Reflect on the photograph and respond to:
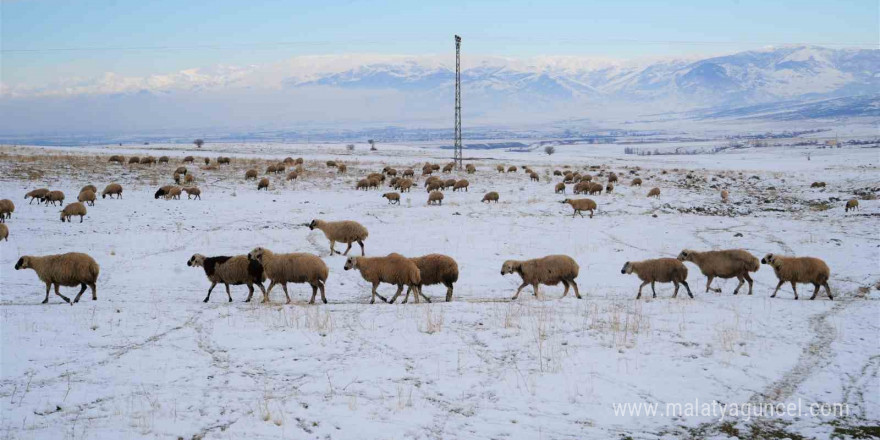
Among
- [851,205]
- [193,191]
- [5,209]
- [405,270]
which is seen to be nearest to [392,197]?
[193,191]

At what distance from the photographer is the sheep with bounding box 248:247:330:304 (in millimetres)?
15586

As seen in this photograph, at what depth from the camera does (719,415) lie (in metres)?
8.88

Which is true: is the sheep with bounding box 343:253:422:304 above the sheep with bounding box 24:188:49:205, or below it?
below

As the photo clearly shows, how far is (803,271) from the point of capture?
16.4 metres

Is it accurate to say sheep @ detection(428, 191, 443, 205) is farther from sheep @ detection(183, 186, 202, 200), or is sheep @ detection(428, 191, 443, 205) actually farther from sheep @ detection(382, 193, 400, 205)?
sheep @ detection(183, 186, 202, 200)

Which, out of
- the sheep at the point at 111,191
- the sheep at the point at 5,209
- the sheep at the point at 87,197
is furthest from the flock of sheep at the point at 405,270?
the sheep at the point at 111,191

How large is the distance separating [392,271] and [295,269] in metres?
2.37

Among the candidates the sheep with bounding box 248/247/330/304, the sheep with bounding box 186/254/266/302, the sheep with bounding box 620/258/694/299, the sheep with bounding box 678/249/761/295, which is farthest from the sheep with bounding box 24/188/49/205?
the sheep with bounding box 678/249/761/295

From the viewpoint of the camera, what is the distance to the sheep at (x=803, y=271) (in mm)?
16219

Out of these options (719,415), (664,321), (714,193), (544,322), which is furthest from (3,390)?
(714,193)

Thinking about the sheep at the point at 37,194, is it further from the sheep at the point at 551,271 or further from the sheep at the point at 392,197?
the sheep at the point at 551,271

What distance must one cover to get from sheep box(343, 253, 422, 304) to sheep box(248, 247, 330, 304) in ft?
3.28

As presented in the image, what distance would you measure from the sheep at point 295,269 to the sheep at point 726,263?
400 inches

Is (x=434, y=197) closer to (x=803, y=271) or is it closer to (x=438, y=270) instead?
(x=438, y=270)
